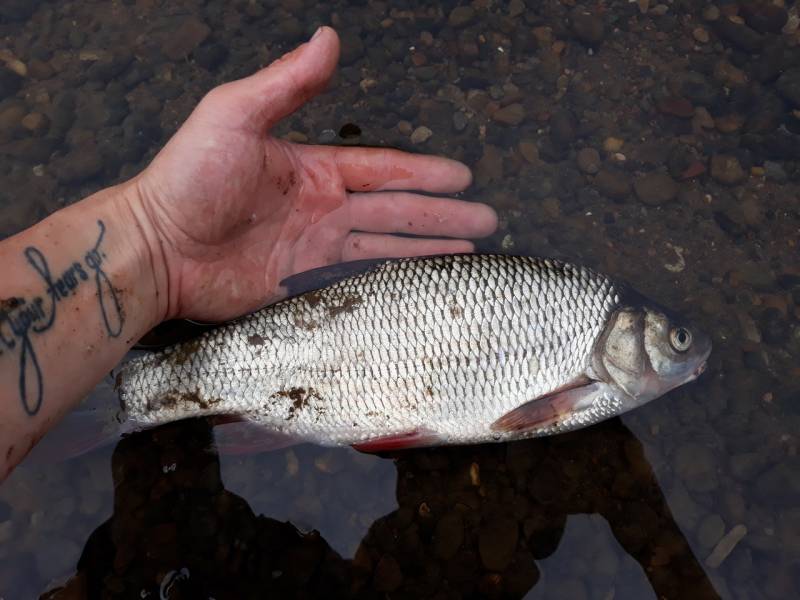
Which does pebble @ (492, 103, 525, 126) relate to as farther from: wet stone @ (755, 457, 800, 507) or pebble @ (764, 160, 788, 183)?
wet stone @ (755, 457, 800, 507)

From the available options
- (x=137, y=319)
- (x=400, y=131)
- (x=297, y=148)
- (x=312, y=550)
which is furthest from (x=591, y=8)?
(x=312, y=550)

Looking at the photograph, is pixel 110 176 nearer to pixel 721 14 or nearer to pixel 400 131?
pixel 400 131

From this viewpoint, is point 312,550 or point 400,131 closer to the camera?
point 312,550

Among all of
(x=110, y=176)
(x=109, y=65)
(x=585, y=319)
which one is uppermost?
(x=109, y=65)

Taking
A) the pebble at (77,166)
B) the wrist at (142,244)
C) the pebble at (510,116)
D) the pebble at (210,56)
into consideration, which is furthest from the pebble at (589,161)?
the pebble at (77,166)

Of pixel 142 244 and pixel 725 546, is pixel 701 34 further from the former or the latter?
pixel 142 244

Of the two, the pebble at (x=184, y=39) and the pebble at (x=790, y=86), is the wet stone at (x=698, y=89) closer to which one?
the pebble at (x=790, y=86)
